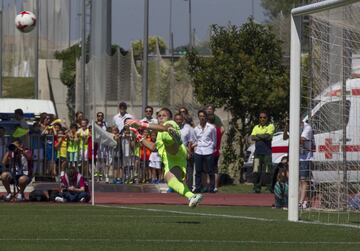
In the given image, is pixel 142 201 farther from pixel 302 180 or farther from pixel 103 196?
pixel 302 180

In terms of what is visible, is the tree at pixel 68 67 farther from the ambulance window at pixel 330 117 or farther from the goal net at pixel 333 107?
the goal net at pixel 333 107

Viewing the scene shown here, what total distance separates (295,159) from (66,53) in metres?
51.6

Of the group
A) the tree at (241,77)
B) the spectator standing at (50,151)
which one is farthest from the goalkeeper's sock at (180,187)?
A: the tree at (241,77)

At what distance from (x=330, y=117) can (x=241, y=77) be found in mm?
15261

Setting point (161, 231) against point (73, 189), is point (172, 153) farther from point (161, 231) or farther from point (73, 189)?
point (73, 189)

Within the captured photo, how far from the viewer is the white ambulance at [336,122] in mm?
20312

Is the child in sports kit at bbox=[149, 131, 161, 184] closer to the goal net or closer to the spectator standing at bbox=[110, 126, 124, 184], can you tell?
the spectator standing at bbox=[110, 126, 124, 184]

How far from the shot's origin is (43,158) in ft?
93.7

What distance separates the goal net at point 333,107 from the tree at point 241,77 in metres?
14.0

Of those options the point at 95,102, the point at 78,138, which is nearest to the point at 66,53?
the point at 95,102

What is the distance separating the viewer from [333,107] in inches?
808

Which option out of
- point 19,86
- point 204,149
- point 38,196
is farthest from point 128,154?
point 19,86

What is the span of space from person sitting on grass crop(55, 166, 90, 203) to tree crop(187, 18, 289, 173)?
10468mm

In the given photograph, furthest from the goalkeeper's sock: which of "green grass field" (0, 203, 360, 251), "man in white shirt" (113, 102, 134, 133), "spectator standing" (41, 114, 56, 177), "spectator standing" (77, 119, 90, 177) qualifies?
"man in white shirt" (113, 102, 134, 133)
